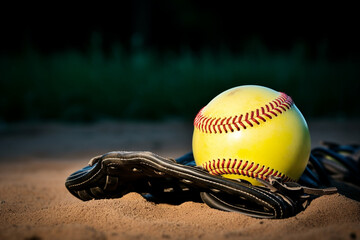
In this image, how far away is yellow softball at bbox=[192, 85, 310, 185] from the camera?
171 cm

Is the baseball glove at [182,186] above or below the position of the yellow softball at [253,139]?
below

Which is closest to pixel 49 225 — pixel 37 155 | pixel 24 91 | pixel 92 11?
pixel 37 155

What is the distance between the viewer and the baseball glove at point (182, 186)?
1.68m

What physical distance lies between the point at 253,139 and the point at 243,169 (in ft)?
0.49

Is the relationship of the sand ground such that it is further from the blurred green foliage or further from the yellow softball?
the blurred green foliage

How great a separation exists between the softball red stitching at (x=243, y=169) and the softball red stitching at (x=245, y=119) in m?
0.15

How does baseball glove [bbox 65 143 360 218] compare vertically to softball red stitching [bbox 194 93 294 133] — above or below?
below

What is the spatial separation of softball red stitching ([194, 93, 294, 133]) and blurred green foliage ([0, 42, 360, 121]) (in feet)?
15.2

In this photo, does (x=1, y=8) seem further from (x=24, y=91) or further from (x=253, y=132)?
(x=253, y=132)

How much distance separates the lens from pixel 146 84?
7047 mm

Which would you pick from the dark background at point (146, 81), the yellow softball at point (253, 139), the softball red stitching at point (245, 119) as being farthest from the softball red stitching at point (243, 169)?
the dark background at point (146, 81)

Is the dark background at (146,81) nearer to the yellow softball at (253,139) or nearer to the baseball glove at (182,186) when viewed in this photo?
the baseball glove at (182,186)

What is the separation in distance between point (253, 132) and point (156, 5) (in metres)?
14.1

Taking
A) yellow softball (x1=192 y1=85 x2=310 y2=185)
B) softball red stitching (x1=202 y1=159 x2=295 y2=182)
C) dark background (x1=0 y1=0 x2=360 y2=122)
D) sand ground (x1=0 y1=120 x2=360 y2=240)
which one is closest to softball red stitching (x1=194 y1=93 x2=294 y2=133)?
yellow softball (x1=192 y1=85 x2=310 y2=185)
